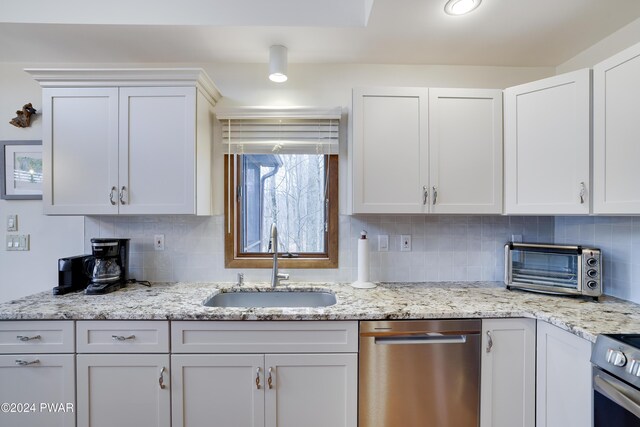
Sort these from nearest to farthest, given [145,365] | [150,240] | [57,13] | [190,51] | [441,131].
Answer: [145,365] → [57,13] → [441,131] → [190,51] → [150,240]

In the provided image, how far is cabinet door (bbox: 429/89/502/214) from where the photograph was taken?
5.91ft

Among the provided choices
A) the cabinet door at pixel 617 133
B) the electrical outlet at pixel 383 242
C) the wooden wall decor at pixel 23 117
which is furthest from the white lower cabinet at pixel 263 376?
the wooden wall decor at pixel 23 117

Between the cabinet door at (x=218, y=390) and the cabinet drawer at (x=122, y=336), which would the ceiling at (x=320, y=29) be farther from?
the cabinet door at (x=218, y=390)

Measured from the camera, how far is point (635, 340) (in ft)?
3.59

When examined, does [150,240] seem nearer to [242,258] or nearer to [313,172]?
[242,258]

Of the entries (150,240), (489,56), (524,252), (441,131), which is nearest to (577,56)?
(489,56)

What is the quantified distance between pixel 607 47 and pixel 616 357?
1789 mm

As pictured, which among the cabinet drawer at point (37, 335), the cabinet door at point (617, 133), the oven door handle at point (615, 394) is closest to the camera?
the oven door handle at point (615, 394)

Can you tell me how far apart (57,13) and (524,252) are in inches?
122

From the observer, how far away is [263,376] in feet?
4.74

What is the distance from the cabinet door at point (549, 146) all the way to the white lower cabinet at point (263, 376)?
1.29m

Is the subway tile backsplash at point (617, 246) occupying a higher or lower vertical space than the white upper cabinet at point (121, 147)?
lower

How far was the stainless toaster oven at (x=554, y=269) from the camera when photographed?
161 centimetres

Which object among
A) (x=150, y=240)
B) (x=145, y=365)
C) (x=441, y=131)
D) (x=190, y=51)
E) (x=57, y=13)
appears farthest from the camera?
(x=150, y=240)
